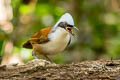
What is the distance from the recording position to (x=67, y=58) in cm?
745

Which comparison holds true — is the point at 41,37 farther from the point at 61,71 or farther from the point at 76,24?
the point at 76,24

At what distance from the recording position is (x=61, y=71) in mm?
3926

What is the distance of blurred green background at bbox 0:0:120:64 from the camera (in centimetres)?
656

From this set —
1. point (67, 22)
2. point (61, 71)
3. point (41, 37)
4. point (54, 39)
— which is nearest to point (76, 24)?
point (41, 37)

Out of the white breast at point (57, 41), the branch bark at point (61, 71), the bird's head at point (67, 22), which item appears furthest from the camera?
the white breast at point (57, 41)

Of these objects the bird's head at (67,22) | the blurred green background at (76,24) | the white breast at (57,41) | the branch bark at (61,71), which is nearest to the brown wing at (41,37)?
the white breast at (57,41)

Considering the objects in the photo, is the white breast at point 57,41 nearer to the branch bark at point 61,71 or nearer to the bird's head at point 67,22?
the bird's head at point 67,22

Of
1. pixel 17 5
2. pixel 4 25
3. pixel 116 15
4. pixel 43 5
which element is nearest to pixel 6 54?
pixel 4 25

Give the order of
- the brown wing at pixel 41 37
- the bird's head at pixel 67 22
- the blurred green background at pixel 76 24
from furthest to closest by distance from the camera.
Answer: the blurred green background at pixel 76 24 < the brown wing at pixel 41 37 < the bird's head at pixel 67 22

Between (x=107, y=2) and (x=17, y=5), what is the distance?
2675 millimetres

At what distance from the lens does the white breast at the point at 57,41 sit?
16.7 ft

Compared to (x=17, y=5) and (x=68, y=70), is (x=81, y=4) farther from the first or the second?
(x=68, y=70)

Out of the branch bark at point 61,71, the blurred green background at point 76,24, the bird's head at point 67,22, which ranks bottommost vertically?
the branch bark at point 61,71

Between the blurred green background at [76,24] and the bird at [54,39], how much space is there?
0.90 m
